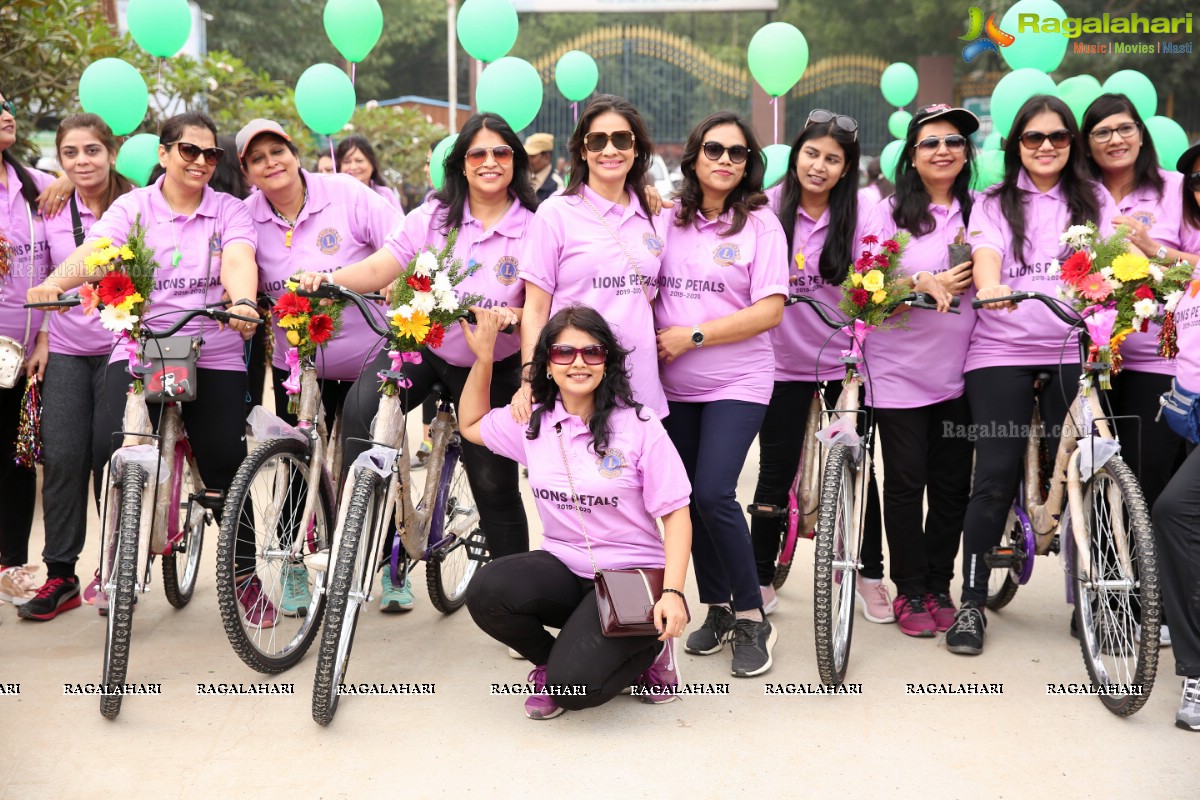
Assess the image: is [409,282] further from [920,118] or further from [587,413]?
[920,118]

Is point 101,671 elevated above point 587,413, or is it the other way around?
point 587,413

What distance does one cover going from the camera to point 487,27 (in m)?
7.02

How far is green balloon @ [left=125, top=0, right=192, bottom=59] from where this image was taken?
658 cm

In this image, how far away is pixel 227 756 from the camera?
3.68 metres

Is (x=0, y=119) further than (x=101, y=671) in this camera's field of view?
Yes

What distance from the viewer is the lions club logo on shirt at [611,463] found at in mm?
3916

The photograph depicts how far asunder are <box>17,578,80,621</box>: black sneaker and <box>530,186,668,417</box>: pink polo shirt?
242cm

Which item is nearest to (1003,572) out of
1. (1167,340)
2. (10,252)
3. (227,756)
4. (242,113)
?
(1167,340)

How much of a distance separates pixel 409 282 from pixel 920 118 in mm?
2092

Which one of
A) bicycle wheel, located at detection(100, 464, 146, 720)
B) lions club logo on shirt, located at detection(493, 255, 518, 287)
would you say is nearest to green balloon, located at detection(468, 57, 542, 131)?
lions club logo on shirt, located at detection(493, 255, 518, 287)

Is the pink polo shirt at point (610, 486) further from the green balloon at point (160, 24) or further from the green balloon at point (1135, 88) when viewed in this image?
the green balloon at point (1135, 88)

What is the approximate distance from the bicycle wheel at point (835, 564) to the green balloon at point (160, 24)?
4545 millimetres

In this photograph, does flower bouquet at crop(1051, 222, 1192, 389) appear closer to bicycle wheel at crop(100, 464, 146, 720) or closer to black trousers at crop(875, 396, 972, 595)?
black trousers at crop(875, 396, 972, 595)

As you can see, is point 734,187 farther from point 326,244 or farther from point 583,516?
point 326,244
